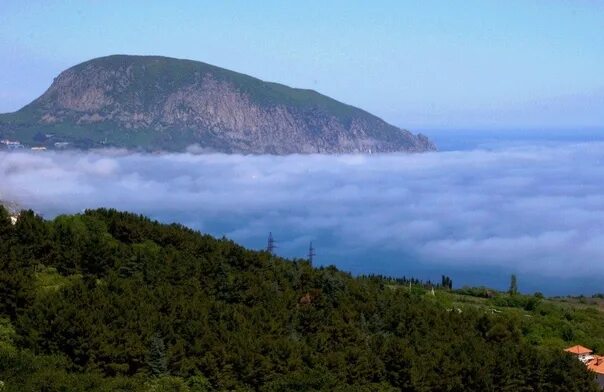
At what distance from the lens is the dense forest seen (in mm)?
34688

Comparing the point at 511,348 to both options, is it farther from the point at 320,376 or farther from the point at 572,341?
the point at 572,341

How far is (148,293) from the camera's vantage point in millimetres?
41844

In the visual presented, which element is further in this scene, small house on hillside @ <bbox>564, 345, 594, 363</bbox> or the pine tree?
small house on hillside @ <bbox>564, 345, 594, 363</bbox>

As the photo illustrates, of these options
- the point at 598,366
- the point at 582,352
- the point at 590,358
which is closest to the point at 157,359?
the point at 598,366

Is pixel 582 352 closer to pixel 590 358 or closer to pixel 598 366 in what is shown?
pixel 590 358

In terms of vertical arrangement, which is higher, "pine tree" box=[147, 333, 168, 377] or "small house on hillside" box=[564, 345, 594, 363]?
"pine tree" box=[147, 333, 168, 377]

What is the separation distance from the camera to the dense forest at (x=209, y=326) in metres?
34.7

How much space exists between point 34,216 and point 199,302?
1378cm

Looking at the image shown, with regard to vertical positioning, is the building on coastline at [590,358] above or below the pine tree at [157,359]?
below

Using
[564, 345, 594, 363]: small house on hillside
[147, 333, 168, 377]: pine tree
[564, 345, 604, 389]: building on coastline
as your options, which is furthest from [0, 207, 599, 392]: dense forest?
[564, 345, 594, 363]: small house on hillside

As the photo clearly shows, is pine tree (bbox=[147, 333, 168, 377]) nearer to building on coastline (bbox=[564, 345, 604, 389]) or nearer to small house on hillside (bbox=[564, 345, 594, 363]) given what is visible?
building on coastline (bbox=[564, 345, 604, 389])

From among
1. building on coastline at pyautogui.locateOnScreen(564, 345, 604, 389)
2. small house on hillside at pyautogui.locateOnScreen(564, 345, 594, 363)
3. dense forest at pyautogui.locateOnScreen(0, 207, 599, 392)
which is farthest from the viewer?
small house on hillside at pyautogui.locateOnScreen(564, 345, 594, 363)

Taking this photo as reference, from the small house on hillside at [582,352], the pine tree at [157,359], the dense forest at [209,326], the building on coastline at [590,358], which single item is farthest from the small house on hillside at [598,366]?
the pine tree at [157,359]

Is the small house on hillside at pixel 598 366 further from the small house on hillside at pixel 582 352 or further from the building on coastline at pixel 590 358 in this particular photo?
the small house on hillside at pixel 582 352
